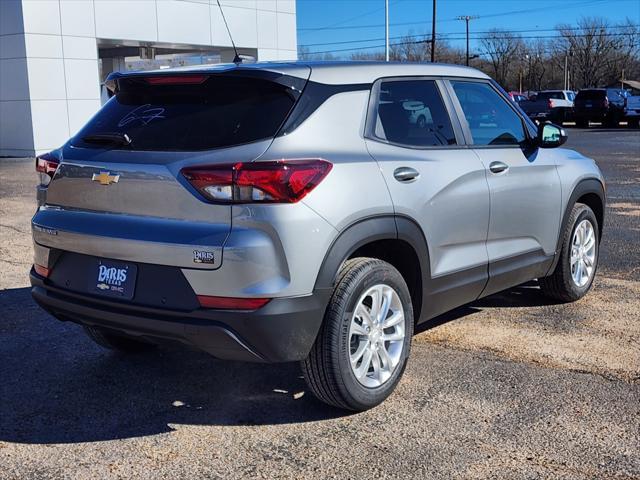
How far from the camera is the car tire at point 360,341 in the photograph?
147 inches

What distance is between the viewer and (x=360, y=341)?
→ 3.98 m

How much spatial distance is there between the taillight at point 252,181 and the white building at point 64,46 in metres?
19.4

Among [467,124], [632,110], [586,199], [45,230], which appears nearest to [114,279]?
[45,230]

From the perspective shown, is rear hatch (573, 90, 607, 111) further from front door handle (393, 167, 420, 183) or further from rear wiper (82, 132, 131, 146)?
rear wiper (82, 132, 131, 146)

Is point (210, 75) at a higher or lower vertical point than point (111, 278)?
higher

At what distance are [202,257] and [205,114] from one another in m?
0.76

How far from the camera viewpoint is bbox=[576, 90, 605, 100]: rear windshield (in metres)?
36.1

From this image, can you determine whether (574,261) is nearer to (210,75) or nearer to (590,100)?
(210,75)

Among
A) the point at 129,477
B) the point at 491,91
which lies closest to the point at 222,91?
the point at 129,477

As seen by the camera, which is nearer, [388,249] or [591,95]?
[388,249]

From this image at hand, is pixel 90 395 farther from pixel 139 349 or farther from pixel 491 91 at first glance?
pixel 491 91

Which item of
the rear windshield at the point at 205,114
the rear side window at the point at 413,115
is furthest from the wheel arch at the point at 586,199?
the rear windshield at the point at 205,114

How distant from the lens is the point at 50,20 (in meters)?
21.3

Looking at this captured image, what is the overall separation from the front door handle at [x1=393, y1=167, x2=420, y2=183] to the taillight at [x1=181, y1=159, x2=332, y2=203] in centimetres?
71
